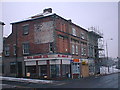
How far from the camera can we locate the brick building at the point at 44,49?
26.0 m

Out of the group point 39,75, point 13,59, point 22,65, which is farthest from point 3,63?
point 39,75

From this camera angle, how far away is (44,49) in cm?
2673

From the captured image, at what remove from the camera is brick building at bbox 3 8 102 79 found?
26.0 metres

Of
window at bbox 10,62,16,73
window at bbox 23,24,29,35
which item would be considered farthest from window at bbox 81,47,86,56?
window at bbox 10,62,16,73

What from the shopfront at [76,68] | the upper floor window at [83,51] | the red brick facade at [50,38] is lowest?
the shopfront at [76,68]

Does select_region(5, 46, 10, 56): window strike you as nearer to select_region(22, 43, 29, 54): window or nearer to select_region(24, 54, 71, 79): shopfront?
select_region(22, 43, 29, 54): window

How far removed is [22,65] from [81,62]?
38.5ft

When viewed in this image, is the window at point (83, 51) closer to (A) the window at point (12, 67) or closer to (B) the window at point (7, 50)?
(A) the window at point (12, 67)

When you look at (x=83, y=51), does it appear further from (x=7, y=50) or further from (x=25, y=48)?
(x=7, y=50)

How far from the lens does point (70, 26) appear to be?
100 feet

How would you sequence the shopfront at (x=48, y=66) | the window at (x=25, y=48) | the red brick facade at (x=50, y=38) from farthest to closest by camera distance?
the window at (x=25, y=48)
the red brick facade at (x=50, y=38)
the shopfront at (x=48, y=66)

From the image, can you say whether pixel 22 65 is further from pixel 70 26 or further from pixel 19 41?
pixel 70 26

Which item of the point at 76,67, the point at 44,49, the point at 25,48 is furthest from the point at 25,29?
the point at 76,67

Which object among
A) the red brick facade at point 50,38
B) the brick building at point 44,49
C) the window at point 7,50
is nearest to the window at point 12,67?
the brick building at point 44,49
